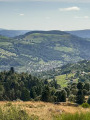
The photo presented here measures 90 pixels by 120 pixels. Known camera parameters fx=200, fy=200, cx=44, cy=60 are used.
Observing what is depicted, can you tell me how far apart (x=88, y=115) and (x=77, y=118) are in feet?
4.16

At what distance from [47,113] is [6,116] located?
34.5 feet

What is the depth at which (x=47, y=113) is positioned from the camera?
28.5m

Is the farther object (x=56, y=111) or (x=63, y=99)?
(x=63, y=99)

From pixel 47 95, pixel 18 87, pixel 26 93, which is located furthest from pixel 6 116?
A: pixel 18 87

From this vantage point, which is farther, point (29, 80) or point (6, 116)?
point (29, 80)

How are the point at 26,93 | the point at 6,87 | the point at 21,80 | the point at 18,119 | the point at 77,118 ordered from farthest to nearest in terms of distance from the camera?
1. the point at 21,80
2. the point at 6,87
3. the point at 26,93
4. the point at 18,119
5. the point at 77,118

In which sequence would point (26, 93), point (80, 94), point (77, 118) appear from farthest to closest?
point (26, 93)
point (80, 94)
point (77, 118)

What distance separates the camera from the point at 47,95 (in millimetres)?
58562

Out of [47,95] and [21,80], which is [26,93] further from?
[21,80]

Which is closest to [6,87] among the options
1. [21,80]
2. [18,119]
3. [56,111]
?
[21,80]

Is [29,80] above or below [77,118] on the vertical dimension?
below

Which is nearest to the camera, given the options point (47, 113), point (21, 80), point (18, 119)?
point (18, 119)

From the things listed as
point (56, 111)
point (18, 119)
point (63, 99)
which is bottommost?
point (63, 99)

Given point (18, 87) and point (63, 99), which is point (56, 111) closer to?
point (63, 99)
